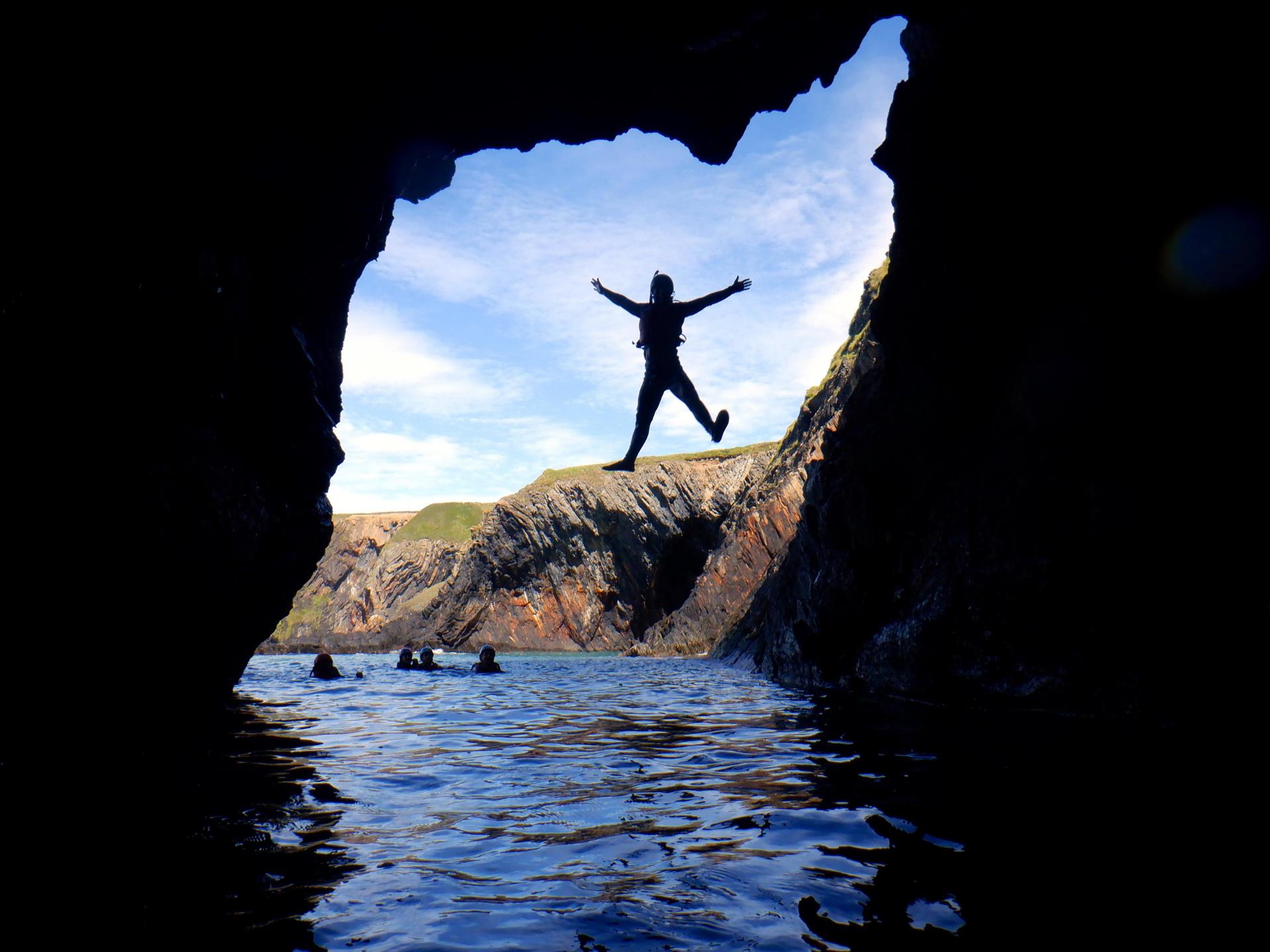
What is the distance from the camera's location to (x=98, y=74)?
4.55m

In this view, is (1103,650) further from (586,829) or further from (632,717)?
(586,829)

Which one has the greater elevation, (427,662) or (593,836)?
(593,836)

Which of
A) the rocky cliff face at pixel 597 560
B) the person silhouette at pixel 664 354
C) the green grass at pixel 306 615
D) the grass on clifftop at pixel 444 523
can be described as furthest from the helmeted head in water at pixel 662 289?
the green grass at pixel 306 615

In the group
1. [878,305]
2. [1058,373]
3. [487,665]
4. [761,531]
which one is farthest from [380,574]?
[1058,373]

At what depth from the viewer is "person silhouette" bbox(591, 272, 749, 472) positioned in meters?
8.27

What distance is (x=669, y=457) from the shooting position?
214 ft

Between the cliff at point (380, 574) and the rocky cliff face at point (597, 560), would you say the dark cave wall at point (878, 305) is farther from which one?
the cliff at point (380, 574)

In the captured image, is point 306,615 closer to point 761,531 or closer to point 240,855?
Answer: point 761,531

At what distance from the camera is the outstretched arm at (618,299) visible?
8.51m

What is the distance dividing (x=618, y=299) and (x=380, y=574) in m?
95.3

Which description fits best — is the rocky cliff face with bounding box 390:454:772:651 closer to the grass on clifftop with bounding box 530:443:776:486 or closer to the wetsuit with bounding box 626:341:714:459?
the grass on clifftop with bounding box 530:443:776:486

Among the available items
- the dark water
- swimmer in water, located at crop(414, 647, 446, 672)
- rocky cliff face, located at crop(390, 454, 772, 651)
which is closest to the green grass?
rocky cliff face, located at crop(390, 454, 772, 651)

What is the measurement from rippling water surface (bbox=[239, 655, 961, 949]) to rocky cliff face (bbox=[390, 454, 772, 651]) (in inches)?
2028

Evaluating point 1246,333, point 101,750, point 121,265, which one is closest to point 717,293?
point 1246,333
